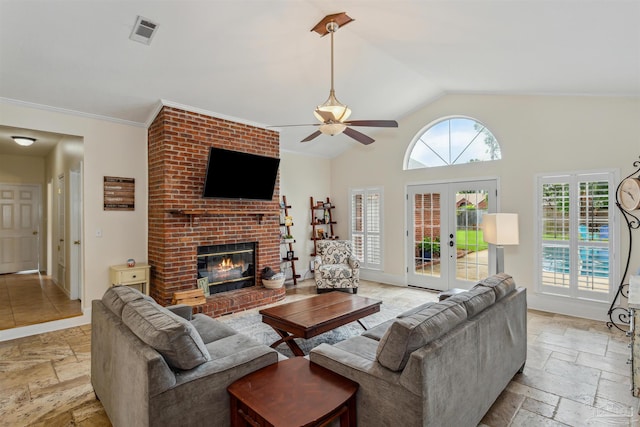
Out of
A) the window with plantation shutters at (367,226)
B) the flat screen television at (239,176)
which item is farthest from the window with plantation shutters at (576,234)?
the flat screen television at (239,176)

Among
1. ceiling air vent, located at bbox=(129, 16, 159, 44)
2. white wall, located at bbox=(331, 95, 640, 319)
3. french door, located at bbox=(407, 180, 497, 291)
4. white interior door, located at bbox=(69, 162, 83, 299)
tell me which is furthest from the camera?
french door, located at bbox=(407, 180, 497, 291)

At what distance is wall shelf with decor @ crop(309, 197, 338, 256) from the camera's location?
6.89 metres

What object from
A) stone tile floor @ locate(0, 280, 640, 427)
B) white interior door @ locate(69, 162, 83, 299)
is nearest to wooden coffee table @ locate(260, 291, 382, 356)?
stone tile floor @ locate(0, 280, 640, 427)

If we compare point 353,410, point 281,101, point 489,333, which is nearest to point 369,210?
point 281,101

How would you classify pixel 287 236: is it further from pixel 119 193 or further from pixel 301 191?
pixel 119 193

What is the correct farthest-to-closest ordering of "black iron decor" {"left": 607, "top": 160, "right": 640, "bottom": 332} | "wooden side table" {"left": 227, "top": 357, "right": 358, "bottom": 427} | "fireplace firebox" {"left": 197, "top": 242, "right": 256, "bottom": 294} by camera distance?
"fireplace firebox" {"left": 197, "top": 242, "right": 256, "bottom": 294}
"black iron decor" {"left": 607, "top": 160, "right": 640, "bottom": 332}
"wooden side table" {"left": 227, "top": 357, "right": 358, "bottom": 427}

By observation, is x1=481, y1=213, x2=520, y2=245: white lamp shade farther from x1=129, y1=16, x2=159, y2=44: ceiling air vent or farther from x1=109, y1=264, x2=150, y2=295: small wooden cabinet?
x1=109, y1=264, x2=150, y2=295: small wooden cabinet

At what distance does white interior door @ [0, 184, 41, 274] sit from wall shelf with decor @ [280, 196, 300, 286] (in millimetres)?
5697

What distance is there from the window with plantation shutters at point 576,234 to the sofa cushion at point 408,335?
11.9 feet

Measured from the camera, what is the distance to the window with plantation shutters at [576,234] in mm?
4156

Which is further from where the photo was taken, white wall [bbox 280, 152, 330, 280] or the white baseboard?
white wall [bbox 280, 152, 330, 280]

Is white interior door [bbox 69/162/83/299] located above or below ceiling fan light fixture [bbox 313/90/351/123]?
below

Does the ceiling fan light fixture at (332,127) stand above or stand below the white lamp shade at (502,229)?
above

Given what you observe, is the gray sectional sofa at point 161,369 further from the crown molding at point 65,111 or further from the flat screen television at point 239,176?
the crown molding at point 65,111
